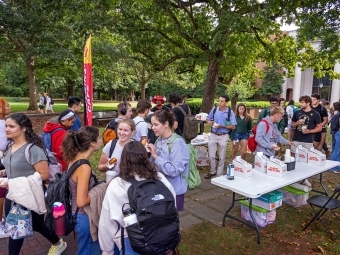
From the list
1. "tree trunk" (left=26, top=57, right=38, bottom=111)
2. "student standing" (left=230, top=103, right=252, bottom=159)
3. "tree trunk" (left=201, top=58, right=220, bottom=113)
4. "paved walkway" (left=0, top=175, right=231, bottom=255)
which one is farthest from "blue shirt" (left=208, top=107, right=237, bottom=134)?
"tree trunk" (left=26, top=57, right=38, bottom=111)

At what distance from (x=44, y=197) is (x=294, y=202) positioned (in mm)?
4045

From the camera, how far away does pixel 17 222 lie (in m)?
2.58

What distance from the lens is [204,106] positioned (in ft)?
39.0

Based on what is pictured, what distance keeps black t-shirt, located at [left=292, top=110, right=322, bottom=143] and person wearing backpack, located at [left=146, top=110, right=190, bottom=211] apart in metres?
3.92

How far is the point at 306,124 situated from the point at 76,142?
4.98 meters

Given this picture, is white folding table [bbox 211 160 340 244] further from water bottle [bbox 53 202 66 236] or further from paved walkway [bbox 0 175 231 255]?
water bottle [bbox 53 202 66 236]

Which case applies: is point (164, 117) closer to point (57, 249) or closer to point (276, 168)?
point (57, 249)

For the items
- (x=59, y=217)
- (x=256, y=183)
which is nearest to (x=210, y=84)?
(x=256, y=183)

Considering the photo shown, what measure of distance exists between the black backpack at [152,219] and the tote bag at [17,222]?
1175mm

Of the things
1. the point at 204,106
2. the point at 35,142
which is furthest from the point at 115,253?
the point at 204,106

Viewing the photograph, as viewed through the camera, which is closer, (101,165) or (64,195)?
(64,195)

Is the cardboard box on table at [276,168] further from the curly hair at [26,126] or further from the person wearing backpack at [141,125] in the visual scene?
the curly hair at [26,126]

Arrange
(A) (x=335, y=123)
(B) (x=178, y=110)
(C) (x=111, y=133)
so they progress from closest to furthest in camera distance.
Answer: (C) (x=111, y=133) < (B) (x=178, y=110) < (A) (x=335, y=123)

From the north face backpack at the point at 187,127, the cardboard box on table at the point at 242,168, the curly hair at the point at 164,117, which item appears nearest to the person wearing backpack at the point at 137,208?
the curly hair at the point at 164,117
